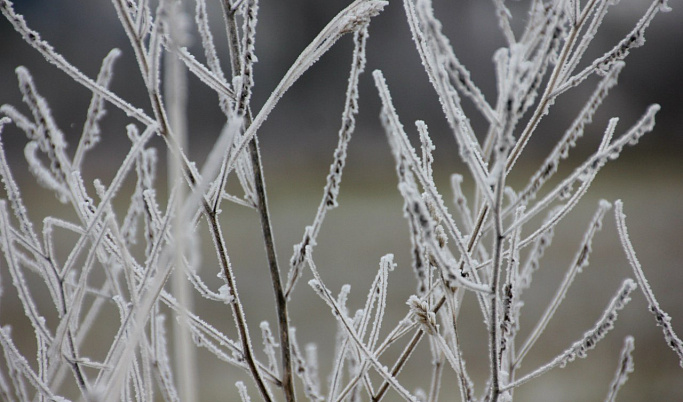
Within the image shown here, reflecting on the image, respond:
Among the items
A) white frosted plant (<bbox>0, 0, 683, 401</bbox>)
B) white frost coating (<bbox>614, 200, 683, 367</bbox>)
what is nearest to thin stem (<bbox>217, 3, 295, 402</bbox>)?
white frosted plant (<bbox>0, 0, 683, 401</bbox>)

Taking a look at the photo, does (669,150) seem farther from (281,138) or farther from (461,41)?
(281,138)

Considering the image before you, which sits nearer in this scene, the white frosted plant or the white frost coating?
the white frosted plant

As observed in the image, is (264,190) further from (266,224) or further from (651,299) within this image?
(651,299)

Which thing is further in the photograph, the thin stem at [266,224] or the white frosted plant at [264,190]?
the thin stem at [266,224]

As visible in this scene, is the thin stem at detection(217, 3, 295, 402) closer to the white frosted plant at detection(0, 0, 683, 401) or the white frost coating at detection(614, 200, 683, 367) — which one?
the white frosted plant at detection(0, 0, 683, 401)

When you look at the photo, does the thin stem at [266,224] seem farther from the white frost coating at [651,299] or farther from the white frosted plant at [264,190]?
the white frost coating at [651,299]

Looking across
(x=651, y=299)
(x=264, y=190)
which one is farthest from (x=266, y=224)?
(x=651, y=299)

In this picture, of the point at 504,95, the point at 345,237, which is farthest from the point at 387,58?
the point at 504,95

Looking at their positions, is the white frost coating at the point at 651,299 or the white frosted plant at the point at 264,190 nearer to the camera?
the white frosted plant at the point at 264,190

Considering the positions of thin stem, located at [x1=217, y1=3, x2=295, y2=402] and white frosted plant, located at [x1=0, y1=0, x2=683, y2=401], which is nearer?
white frosted plant, located at [x1=0, y1=0, x2=683, y2=401]

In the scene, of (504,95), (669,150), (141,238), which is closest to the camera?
(504,95)

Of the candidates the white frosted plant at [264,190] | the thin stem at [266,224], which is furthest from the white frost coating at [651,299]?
the thin stem at [266,224]
